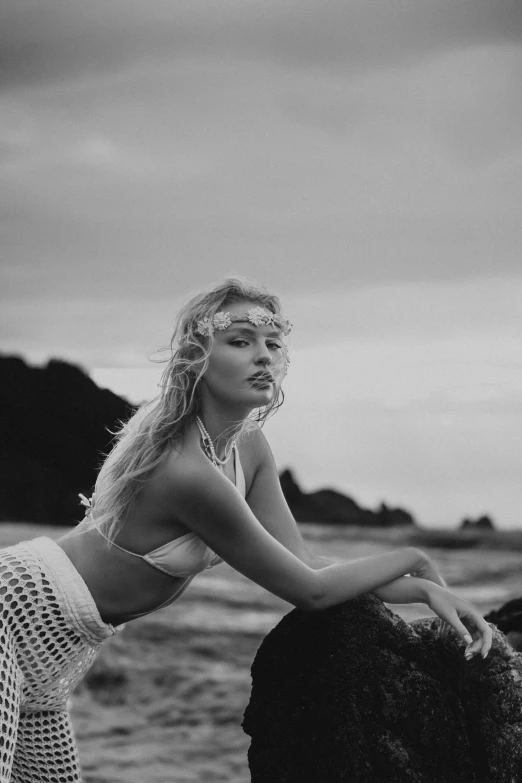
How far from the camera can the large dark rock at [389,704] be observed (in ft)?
9.86

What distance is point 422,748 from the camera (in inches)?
119

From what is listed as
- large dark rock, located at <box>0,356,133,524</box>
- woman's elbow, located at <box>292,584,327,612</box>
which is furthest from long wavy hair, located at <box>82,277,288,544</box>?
large dark rock, located at <box>0,356,133,524</box>

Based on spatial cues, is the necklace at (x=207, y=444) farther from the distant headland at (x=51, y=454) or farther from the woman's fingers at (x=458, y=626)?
the distant headland at (x=51, y=454)

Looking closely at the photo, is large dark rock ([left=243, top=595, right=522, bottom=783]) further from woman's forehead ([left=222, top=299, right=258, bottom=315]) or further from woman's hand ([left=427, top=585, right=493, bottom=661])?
woman's forehead ([left=222, top=299, right=258, bottom=315])

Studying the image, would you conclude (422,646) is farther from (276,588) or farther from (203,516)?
(203,516)

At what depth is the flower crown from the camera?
10.7 feet

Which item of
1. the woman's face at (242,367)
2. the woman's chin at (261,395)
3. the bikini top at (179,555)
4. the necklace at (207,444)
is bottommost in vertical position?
the bikini top at (179,555)

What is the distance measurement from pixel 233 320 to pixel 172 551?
0.81 m

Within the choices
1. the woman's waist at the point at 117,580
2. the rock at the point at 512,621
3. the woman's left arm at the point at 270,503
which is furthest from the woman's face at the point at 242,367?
the rock at the point at 512,621

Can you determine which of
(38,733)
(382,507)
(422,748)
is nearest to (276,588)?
(422,748)

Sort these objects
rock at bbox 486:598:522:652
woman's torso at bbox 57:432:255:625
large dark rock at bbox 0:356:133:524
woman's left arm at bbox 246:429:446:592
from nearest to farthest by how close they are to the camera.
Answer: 1. woman's torso at bbox 57:432:255:625
2. woman's left arm at bbox 246:429:446:592
3. rock at bbox 486:598:522:652
4. large dark rock at bbox 0:356:133:524

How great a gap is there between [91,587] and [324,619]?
794 mm

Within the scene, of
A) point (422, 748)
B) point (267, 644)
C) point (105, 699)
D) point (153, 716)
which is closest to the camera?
point (422, 748)

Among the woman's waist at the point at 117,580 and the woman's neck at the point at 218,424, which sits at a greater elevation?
the woman's neck at the point at 218,424
